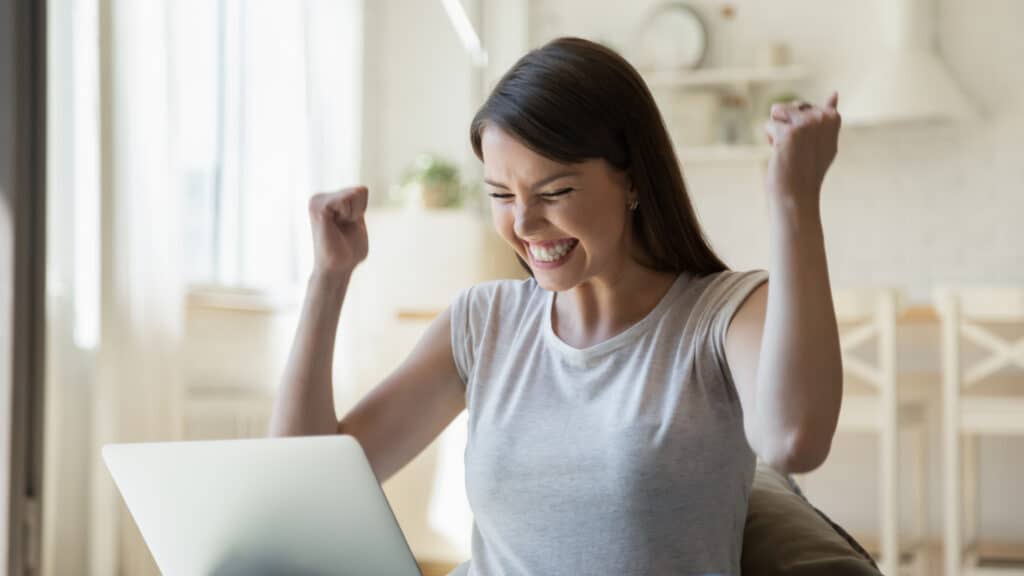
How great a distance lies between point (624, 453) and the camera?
1.23 meters

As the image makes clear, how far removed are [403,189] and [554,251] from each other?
11.0 feet

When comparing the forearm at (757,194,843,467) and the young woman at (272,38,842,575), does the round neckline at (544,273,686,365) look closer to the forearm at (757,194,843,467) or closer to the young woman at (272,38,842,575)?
the young woman at (272,38,842,575)

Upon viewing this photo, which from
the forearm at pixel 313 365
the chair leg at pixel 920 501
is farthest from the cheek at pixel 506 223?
the chair leg at pixel 920 501

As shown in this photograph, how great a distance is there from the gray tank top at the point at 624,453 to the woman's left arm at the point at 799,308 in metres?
0.13

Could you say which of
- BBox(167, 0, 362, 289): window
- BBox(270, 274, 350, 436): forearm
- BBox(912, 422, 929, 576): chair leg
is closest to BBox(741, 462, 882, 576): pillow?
BBox(270, 274, 350, 436): forearm

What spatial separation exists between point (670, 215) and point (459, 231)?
3066 mm

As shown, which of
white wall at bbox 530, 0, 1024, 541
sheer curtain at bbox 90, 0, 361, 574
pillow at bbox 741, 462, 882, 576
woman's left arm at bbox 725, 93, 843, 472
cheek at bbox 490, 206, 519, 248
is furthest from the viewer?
white wall at bbox 530, 0, 1024, 541

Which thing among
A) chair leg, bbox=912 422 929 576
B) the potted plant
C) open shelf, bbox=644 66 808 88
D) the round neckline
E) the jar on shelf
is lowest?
chair leg, bbox=912 422 929 576

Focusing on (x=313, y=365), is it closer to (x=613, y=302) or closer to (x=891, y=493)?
(x=613, y=302)

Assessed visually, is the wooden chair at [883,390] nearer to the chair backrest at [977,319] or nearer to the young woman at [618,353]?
the chair backrest at [977,319]

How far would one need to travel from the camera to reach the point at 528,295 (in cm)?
147

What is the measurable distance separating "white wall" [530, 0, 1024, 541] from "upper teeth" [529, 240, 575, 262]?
3628 mm

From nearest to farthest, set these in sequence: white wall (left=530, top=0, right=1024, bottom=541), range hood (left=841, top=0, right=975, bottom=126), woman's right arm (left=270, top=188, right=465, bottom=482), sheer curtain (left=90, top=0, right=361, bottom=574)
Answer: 1. woman's right arm (left=270, top=188, right=465, bottom=482)
2. sheer curtain (left=90, top=0, right=361, bottom=574)
3. range hood (left=841, top=0, right=975, bottom=126)
4. white wall (left=530, top=0, right=1024, bottom=541)

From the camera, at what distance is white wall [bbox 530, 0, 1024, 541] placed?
474 centimetres
